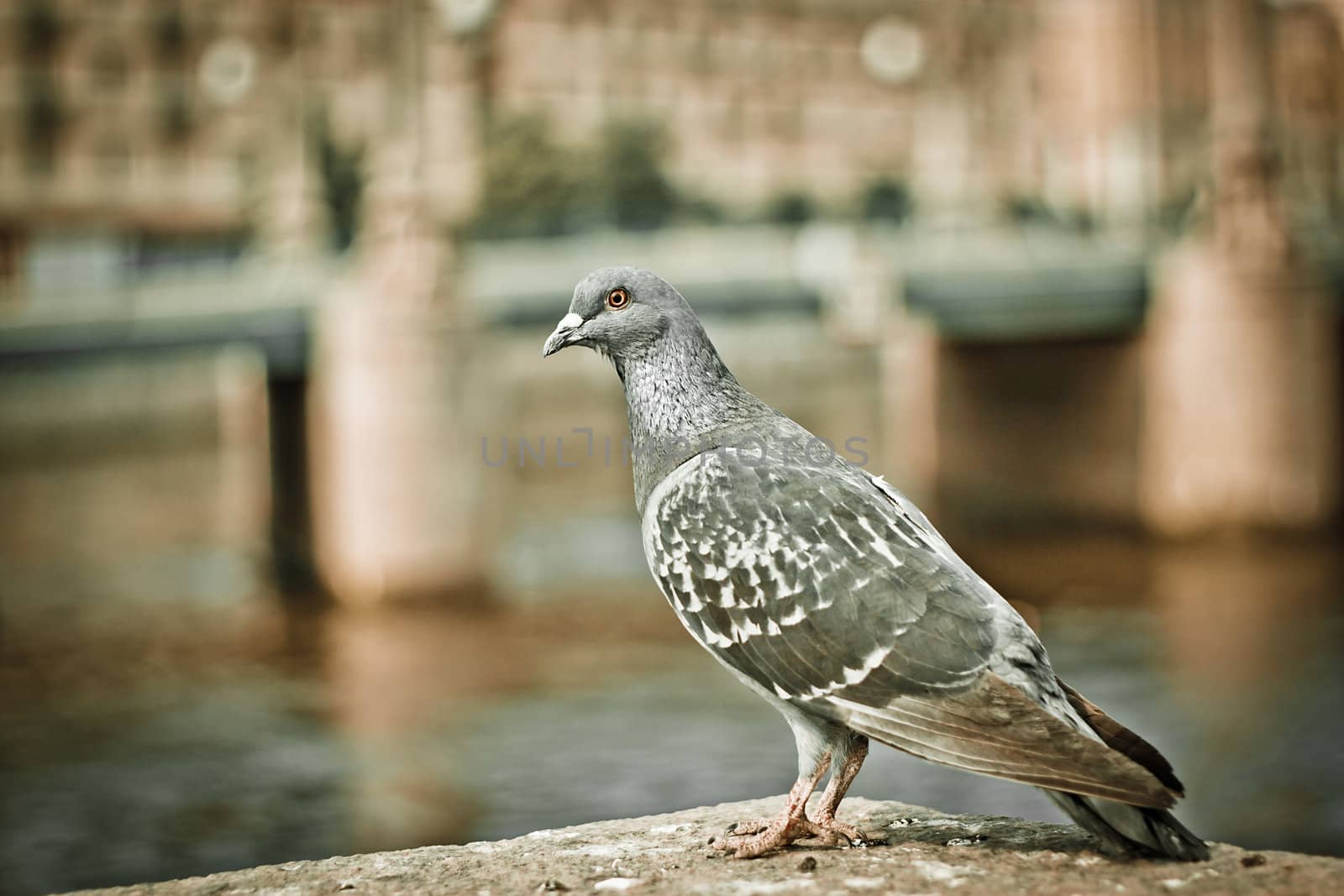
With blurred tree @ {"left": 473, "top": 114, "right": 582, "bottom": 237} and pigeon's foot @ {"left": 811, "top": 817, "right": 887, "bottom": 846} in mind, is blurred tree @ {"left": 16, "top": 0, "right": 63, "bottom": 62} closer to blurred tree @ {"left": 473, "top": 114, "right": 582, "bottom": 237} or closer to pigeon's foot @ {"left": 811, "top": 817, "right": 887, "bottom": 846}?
blurred tree @ {"left": 473, "top": 114, "right": 582, "bottom": 237}

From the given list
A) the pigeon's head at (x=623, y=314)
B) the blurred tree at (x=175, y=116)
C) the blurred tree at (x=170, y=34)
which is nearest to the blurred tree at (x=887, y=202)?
the blurred tree at (x=175, y=116)

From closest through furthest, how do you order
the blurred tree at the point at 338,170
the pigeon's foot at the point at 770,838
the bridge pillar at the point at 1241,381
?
1. the pigeon's foot at the point at 770,838
2. the bridge pillar at the point at 1241,381
3. the blurred tree at the point at 338,170

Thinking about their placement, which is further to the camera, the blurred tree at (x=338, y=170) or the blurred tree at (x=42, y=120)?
the blurred tree at (x=42, y=120)

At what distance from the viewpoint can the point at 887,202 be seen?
195 ft

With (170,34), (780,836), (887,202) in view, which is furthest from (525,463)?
(780,836)

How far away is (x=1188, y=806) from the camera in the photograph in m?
18.3

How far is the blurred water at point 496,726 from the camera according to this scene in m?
17.8

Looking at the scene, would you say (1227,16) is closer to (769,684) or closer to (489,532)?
(489,532)

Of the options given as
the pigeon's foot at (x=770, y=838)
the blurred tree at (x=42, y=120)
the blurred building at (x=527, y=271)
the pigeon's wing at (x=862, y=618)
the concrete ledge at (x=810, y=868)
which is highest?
the blurred tree at (x=42, y=120)

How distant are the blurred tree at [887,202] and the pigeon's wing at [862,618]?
37.0 meters

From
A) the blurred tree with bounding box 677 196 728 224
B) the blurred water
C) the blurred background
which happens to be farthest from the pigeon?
the blurred tree with bounding box 677 196 728 224

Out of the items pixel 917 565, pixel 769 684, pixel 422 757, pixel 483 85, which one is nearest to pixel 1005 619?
pixel 917 565

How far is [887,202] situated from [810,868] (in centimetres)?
5538

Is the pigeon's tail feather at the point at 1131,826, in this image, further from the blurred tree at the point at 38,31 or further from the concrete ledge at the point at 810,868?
the blurred tree at the point at 38,31
